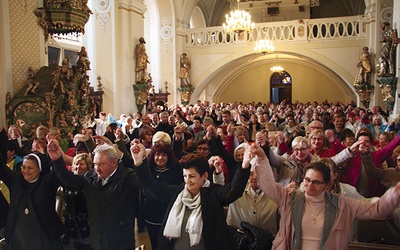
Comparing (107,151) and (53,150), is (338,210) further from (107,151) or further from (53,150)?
(53,150)

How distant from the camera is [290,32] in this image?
58.2 feet

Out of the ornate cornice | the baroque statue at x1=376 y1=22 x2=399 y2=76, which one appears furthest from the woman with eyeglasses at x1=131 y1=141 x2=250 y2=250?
the ornate cornice

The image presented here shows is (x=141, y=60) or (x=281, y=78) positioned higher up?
(x=281, y=78)

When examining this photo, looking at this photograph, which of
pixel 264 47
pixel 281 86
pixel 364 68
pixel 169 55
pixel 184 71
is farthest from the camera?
pixel 281 86

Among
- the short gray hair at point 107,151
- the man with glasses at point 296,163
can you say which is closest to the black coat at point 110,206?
the short gray hair at point 107,151

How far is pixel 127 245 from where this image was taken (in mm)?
3342

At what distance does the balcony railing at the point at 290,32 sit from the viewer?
56.5ft

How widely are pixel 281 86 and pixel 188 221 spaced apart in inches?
898

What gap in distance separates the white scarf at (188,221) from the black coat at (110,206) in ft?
1.77

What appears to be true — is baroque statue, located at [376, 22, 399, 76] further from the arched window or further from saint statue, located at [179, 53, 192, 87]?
the arched window

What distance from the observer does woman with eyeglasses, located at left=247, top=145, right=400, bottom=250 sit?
2588 mm

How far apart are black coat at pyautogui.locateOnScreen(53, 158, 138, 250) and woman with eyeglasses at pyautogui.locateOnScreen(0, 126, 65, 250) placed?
0.18 metres

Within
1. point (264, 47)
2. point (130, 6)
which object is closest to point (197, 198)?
A: point (130, 6)

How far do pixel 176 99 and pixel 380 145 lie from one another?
13650 mm
